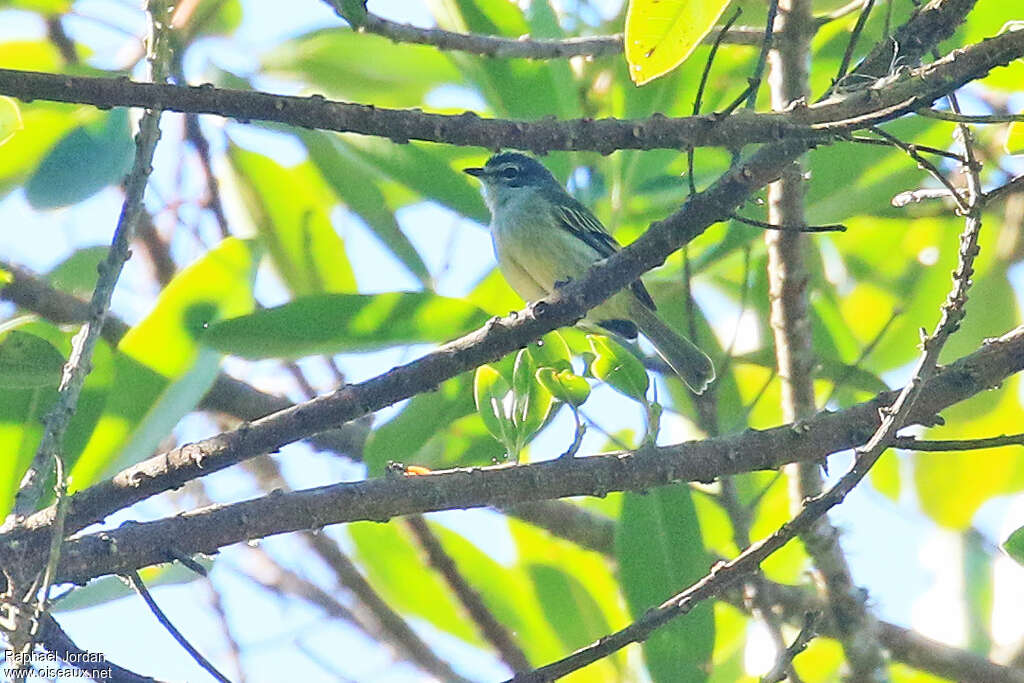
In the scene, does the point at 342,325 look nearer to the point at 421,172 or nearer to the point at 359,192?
the point at 421,172

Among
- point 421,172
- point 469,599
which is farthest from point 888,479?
point 421,172

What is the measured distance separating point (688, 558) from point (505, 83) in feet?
4.81

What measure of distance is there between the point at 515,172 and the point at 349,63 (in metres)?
2.34

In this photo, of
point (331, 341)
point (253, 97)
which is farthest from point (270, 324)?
point (253, 97)

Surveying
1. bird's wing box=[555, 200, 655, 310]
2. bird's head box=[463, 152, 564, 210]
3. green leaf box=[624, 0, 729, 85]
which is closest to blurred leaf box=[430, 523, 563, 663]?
green leaf box=[624, 0, 729, 85]

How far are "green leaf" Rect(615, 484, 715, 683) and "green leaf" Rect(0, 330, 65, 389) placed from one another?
137 cm

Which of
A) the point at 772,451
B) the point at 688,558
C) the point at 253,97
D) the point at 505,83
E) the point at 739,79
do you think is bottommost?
the point at 772,451

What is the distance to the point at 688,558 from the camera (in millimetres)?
3115

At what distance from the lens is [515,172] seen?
6.54 m

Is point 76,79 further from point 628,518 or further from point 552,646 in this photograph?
point 552,646

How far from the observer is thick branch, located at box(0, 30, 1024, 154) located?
83.2 inches

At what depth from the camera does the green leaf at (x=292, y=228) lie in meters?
4.01

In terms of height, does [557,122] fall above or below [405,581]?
below

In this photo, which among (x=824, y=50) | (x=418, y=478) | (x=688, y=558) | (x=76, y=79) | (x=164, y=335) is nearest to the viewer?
(x=76, y=79)
